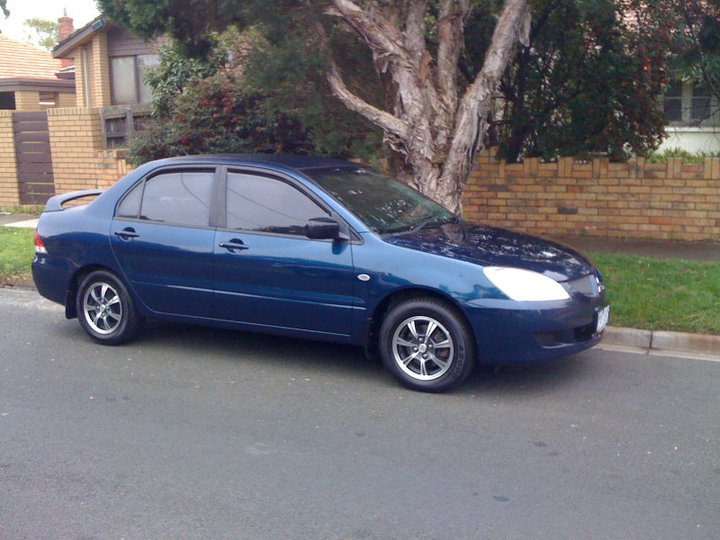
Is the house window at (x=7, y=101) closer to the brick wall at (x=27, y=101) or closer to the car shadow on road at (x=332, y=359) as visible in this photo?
the brick wall at (x=27, y=101)

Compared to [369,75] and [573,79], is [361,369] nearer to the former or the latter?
[369,75]

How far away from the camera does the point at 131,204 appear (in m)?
7.55

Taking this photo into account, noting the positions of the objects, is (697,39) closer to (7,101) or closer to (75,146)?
(75,146)

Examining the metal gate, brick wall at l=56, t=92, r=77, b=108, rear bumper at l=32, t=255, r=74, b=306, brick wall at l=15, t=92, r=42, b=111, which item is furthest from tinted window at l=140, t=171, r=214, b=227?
brick wall at l=56, t=92, r=77, b=108

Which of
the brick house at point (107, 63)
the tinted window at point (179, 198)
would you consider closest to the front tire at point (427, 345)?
the tinted window at point (179, 198)

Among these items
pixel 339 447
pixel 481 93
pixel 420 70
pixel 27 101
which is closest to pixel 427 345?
pixel 339 447

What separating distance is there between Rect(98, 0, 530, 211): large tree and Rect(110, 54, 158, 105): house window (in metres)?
13.2

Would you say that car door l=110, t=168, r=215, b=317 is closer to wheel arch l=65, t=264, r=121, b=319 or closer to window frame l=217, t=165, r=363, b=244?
window frame l=217, t=165, r=363, b=244

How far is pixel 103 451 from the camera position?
5367 millimetres

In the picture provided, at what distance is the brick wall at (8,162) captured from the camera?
15609mm

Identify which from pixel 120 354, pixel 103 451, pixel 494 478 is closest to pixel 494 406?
pixel 494 478

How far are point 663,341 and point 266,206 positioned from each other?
3.43 metres

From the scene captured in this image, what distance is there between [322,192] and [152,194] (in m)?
1.58

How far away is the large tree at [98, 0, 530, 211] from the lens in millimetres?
8773
